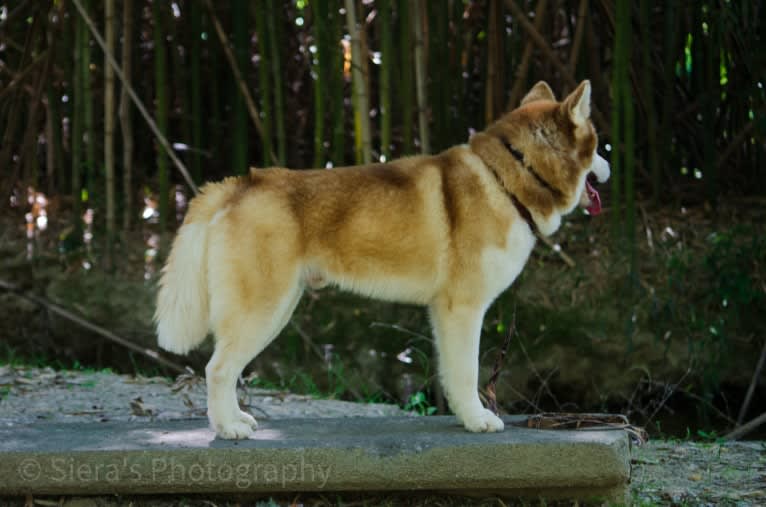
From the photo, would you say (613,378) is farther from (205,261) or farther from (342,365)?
(205,261)

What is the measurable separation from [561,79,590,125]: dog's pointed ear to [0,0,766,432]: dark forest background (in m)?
1.83

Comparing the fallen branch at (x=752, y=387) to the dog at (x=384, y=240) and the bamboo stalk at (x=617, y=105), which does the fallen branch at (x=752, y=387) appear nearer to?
the bamboo stalk at (x=617, y=105)

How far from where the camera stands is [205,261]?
3740 mm

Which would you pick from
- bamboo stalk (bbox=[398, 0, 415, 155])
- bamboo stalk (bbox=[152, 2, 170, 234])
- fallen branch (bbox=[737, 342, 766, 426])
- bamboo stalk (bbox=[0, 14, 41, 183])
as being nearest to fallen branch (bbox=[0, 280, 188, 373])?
bamboo stalk (bbox=[152, 2, 170, 234])

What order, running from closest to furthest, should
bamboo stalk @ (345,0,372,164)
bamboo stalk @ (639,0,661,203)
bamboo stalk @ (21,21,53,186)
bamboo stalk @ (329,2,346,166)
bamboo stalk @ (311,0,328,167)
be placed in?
bamboo stalk @ (345,0,372,164), bamboo stalk @ (311,0,328,167), bamboo stalk @ (329,2,346,166), bamboo stalk @ (639,0,661,203), bamboo stalk @ (21,21,53,186)

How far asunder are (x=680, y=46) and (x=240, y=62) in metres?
3.02

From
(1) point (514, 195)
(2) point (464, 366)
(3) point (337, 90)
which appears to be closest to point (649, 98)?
(3) point (337, 90)

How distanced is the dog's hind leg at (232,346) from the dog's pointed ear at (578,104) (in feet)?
3.95

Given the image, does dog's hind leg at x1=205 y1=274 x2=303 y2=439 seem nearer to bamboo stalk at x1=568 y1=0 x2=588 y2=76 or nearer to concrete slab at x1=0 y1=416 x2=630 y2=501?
concrete slab at x1=0 y1=416 x2=630 y2=501

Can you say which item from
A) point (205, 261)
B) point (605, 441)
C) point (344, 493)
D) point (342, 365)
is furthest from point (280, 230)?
point (342, 365)

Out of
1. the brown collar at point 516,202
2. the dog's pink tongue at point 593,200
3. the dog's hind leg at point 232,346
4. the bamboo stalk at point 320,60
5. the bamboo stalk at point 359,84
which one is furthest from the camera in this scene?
the bamboo stalk at point 320,60

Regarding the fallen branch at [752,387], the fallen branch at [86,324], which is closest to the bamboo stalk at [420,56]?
the fallen branch at [86,324]

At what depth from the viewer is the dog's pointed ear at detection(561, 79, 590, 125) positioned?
3806 millimetres

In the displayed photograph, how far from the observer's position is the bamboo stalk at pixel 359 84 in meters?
5.49
